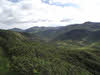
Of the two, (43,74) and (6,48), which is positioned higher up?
(6,48)

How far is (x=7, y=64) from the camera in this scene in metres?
133

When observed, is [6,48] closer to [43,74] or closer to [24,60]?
[24,60]

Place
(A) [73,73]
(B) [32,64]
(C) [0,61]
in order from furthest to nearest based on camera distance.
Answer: (A) [73,73] → (B) [32,64] → (C) [0,61]

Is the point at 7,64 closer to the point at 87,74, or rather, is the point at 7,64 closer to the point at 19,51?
the point at 19,51

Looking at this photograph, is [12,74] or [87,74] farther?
[87,74]

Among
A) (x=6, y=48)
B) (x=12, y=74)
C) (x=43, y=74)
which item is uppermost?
(x=6, y=48)

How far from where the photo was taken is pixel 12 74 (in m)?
110

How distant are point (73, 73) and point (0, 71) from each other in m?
108

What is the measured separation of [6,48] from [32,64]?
2241 inches

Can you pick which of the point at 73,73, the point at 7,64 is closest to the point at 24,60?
the point at 7,64

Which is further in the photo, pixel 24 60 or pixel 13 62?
pixel 24 60

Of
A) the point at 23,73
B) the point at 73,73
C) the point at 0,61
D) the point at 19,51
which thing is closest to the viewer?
the point at 23,73

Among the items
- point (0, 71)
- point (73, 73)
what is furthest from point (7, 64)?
point (73, 73)

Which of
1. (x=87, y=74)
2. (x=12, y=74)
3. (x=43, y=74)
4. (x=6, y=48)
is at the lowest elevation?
(x=87, y=74)
